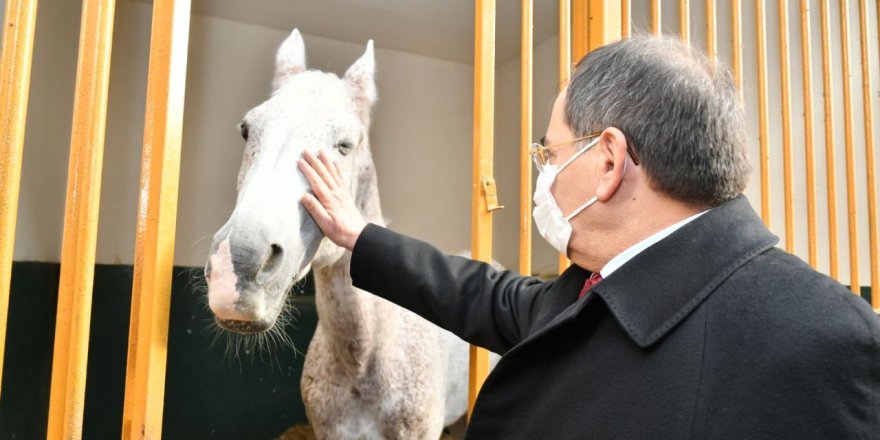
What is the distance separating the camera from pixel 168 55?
1098 mm

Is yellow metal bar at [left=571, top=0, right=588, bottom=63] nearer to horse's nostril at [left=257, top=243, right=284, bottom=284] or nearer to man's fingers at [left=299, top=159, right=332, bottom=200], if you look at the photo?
man's fingers at [left=299, top=159, right=332, bottom=200]

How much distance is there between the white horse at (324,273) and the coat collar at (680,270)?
570 mm

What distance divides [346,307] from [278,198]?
2.14ft

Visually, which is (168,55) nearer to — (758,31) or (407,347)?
(407,347)

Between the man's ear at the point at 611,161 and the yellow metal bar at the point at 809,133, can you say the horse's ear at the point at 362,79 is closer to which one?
the man's ear at the point at 611,161

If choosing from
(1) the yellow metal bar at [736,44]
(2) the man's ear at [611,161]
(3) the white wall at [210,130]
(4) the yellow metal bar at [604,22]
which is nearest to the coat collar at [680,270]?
(2) the man's ear at [611,161]

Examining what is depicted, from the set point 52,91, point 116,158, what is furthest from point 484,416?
point 116,158

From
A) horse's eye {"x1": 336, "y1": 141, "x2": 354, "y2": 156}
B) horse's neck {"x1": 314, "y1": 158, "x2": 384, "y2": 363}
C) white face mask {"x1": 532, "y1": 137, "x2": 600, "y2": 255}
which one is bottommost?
horse's neck {"x1": 314, "y1": 158, "x2": 384, "y2": 363}

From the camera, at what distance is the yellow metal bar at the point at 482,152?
1377 mm

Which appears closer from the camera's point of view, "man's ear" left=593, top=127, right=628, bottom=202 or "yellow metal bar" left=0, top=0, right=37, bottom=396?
"man's ear" left=593, top=127, right=628, bottom=202

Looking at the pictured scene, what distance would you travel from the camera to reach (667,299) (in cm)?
78

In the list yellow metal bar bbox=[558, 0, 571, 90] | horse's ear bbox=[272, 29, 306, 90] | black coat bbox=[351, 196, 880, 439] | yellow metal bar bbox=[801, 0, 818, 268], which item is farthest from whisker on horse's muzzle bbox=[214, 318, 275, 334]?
yellow metal bar bbox=[801, 0, 818, 268]

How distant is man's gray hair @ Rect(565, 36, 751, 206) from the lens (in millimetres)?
816

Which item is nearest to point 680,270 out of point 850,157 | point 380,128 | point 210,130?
point 850,157
